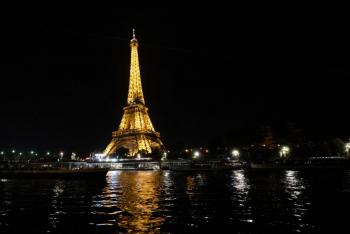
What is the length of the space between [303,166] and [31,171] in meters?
54.6

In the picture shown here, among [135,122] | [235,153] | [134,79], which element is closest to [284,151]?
[235,153]

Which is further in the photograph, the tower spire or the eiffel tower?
the tower spire

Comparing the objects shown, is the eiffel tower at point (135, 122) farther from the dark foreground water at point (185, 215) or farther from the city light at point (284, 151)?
the dark foreground water at point (185, 215)

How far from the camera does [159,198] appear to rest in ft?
93.7

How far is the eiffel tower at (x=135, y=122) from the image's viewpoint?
379 ft

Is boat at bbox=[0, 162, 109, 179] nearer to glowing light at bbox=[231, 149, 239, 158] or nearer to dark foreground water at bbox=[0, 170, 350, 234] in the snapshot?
dark foreground water at bbox=[0, 170, 350, 234]

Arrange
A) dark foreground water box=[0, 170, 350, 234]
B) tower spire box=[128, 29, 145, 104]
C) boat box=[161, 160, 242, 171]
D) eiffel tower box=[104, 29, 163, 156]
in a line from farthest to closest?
tower spire box=[128, 29, 145, 104] < eiffel tower box=[104, 29, 163, 156] < boat box=[161, 160, 242, 171] < dark foreground water box=[0, 170, 350, 234]

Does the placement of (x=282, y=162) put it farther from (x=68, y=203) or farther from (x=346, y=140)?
(x=68, y=203)

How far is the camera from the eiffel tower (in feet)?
379

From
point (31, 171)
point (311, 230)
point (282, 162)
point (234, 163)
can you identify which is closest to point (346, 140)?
point (282, 162)

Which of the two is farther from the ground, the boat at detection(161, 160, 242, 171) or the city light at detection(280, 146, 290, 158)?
the city light at detection(280, 146, 290, 158)

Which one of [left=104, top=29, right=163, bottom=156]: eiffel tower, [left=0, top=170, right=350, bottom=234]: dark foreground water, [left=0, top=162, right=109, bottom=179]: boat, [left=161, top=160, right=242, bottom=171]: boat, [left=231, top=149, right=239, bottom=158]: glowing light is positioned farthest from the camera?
[left=104, top=29, right=163, bottom=156]: eiffel tower

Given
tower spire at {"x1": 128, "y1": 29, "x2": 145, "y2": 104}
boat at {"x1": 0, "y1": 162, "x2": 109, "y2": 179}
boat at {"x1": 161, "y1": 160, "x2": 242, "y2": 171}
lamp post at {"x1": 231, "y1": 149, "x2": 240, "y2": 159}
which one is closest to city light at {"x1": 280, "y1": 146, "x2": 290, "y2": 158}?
lamp post at {"x1": 231, "y1": 149, "x2": 240, "y2": 159}

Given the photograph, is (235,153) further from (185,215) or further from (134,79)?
(185,215)
